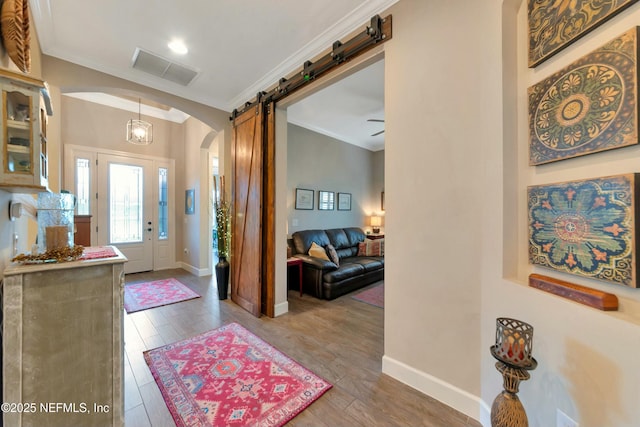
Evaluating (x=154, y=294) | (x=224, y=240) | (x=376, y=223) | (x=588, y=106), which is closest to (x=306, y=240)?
(x=224, y=240)

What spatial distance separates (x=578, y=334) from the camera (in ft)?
3.45

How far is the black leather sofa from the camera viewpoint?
12.4 feet

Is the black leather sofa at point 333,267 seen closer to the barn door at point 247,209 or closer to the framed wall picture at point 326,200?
the framed wall picture at point 326,200

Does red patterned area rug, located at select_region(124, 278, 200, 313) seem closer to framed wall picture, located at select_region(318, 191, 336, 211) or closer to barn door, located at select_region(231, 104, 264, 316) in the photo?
barn door, located at select_region(231, 104, 264, 316)

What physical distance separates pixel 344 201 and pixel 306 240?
1.88m

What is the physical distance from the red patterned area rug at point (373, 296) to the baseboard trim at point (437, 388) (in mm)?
1587

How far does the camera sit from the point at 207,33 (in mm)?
2340

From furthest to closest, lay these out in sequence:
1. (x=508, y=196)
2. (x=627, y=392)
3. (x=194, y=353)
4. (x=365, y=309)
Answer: (x=365, y=309) < (x=194, y=353) < (x=508, y=196) < (x=627, y=392)

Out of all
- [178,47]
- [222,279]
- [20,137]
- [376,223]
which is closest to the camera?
[20,137]

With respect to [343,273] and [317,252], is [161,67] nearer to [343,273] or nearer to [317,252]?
[317,252]

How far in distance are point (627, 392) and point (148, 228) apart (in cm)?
649

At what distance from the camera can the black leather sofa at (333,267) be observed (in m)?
3.79

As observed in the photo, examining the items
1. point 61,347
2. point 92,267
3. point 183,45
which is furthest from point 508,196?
point 183,45

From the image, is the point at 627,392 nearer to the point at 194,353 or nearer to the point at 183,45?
the point at 194,353
